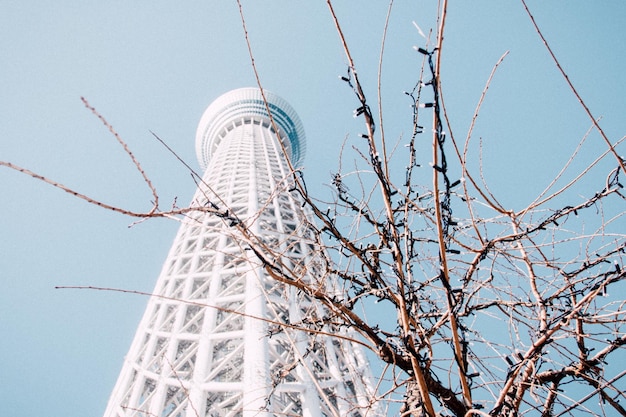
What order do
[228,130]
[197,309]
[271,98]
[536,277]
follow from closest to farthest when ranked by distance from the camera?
1. [536,277]
2. [197,309]
3. [228,130]
4. [271,98]

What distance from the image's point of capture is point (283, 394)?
774 centimetres

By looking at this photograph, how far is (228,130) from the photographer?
42.1 metres

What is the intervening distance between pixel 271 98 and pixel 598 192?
4644 cm

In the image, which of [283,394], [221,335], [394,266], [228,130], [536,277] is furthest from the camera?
[228,130]

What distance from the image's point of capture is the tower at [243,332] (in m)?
1.69

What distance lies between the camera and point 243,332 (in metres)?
8.38

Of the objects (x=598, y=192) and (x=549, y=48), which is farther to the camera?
(x=598, y=192)

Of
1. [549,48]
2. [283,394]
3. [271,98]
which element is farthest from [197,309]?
[271,98]

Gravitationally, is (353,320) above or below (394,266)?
below

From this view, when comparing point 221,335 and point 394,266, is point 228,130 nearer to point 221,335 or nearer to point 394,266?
point 221,335

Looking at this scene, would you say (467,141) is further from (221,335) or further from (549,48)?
(221,335)

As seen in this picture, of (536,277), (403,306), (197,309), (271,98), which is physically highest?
(271,98)

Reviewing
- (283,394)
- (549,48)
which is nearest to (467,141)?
(549,48)

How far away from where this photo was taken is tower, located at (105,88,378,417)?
169 cm
